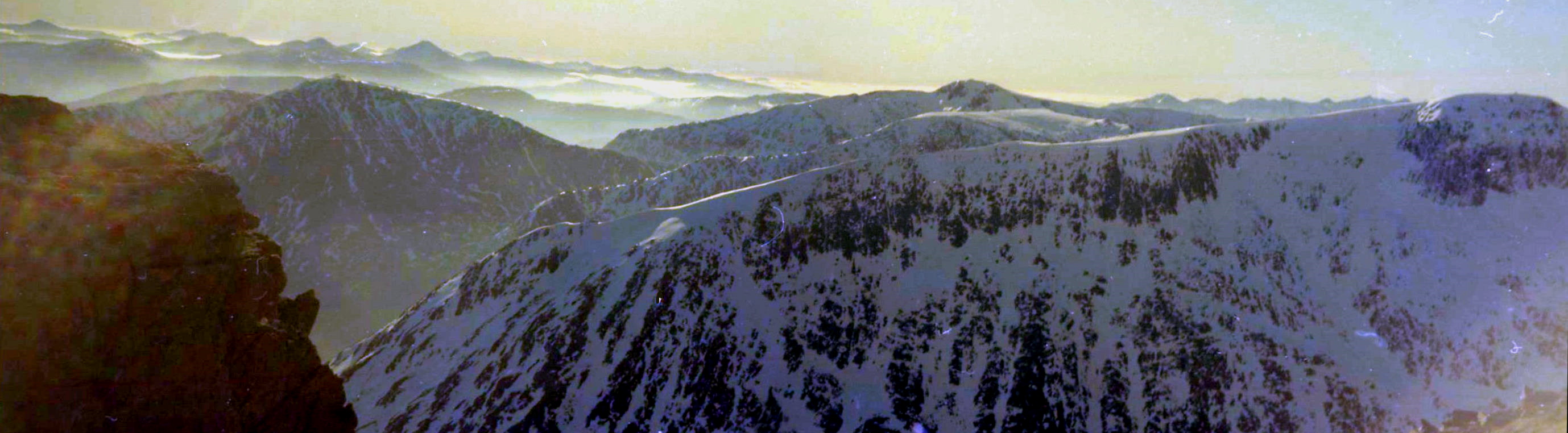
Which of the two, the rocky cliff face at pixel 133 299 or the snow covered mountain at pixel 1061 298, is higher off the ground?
the rocky cliff face at pixel 133 299

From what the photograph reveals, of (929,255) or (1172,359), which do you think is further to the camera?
(929,255)

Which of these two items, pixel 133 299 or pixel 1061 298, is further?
pixel 1061 298

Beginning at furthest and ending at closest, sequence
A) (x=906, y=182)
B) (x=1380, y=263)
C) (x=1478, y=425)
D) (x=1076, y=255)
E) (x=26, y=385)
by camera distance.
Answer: (x=906, y=182) → (x=1076, y=255) → (x=1380, y=263) → (x=1478, y=425) → (x=26, y=385)

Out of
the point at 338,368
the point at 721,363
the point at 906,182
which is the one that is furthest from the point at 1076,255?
the point at 338,368

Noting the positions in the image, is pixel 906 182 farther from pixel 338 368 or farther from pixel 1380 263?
pixel 338 368

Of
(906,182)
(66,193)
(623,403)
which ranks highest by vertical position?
(66,193)

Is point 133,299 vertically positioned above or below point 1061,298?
above
